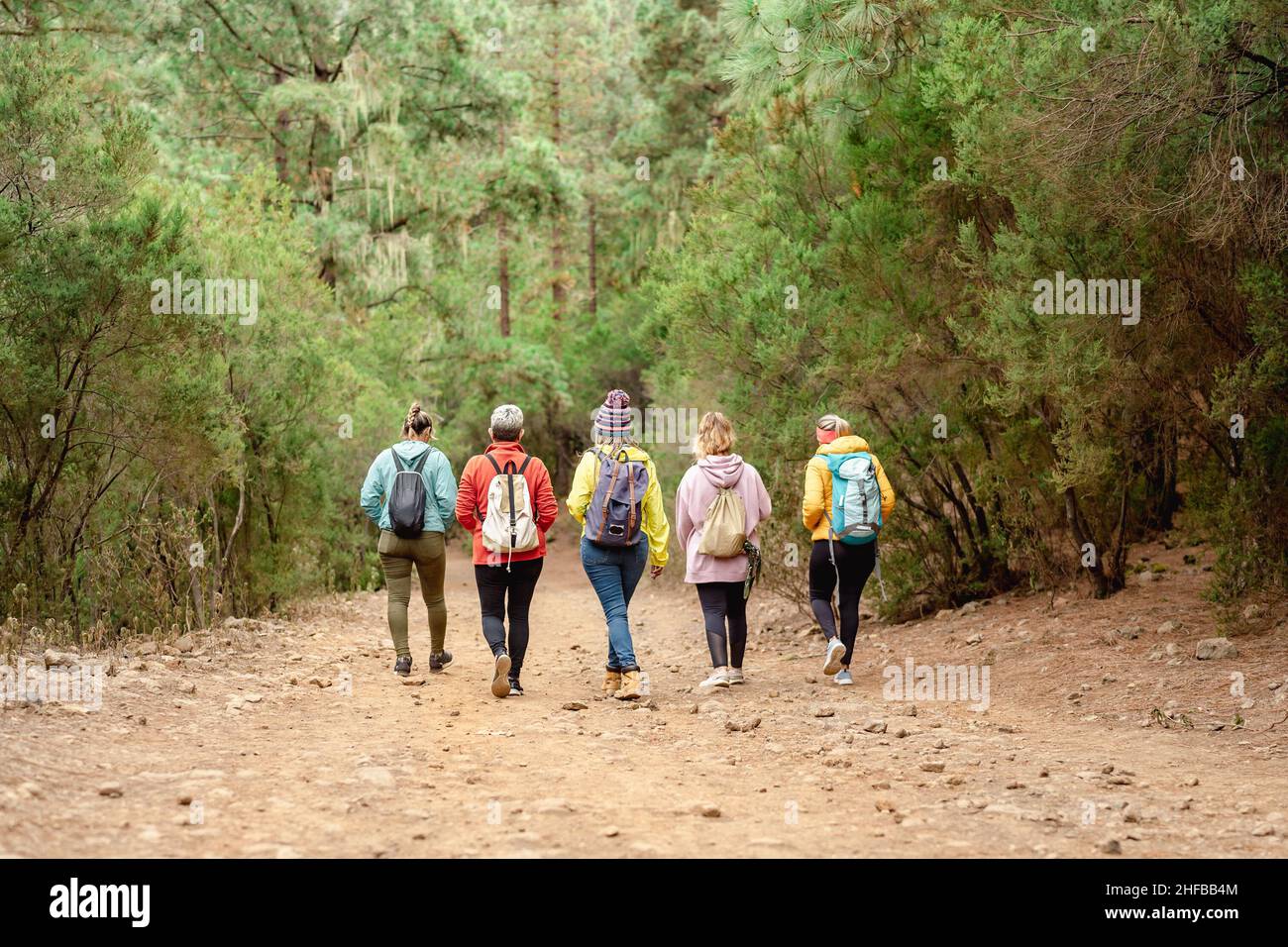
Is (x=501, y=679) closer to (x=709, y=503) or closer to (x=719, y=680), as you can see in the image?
(x=719, y=680)

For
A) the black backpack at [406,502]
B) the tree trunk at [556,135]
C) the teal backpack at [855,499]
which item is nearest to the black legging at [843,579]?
the teal backpack at [855,499]

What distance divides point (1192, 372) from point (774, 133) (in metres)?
6.33

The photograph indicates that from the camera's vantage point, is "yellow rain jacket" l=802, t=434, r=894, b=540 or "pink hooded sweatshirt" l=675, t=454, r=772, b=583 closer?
"pink hooded sweatshirt" l=675, t=454, r=772, b=583

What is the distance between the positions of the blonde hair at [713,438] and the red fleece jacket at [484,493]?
127 centimetres

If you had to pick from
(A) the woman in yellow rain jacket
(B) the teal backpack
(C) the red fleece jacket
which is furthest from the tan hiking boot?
(B) the teal backpack

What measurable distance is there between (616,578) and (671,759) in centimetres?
229

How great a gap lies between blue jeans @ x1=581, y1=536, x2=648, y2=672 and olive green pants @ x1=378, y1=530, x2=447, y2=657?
1.23 metres

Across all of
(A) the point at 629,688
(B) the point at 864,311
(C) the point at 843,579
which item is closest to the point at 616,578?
(A) the point at 629,688

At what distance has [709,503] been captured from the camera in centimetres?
902

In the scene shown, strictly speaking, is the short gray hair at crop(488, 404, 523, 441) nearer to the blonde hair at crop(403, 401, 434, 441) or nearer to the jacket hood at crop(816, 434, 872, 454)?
the blonde hair at crop(403, 401, 434, 441)

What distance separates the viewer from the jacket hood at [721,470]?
898 cm

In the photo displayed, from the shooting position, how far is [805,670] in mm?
10312

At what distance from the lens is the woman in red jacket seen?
833cm

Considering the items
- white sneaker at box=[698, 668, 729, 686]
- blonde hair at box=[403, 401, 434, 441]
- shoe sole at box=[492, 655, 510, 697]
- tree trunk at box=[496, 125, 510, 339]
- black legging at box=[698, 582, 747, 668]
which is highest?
tree trunk at box=[496, 125, 510, 339]
